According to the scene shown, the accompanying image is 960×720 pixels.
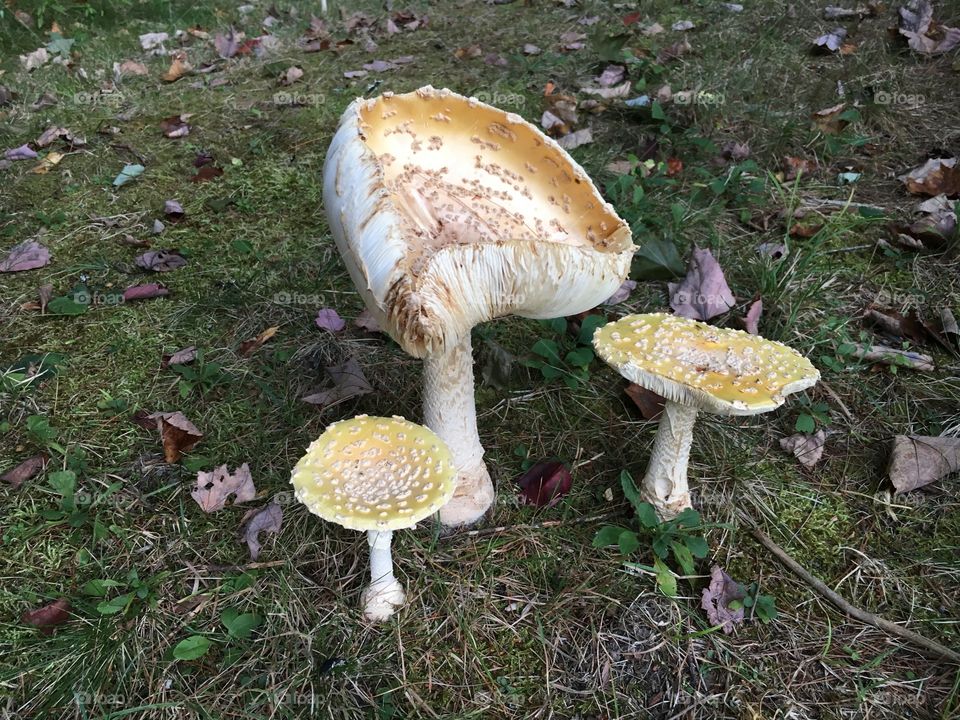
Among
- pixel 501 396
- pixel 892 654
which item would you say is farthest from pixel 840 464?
pixel 501 396

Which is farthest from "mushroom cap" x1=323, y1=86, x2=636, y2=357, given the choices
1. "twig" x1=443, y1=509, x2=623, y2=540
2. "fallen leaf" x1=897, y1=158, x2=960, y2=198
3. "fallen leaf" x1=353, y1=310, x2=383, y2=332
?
"fallen leaf" x1=897, y1=158, x2=960, y2=198

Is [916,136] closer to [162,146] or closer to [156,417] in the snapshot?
[156,417]

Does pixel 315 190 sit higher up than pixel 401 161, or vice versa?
pixel 401 161

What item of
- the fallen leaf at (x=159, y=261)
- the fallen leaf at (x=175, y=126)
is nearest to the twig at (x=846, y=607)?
the fallen leaf at (x=159, y=261)

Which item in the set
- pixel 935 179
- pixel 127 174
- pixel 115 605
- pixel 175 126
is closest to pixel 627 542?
pixel 115 605

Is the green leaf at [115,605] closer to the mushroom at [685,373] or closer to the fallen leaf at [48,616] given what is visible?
the fallen leaf at [48,616]
